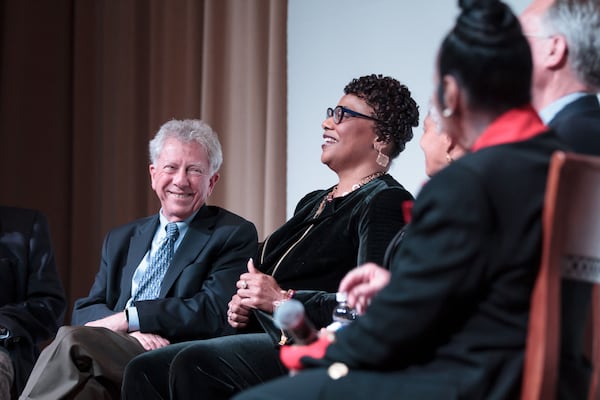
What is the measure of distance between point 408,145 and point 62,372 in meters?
1.76

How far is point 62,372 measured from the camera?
2.46 m

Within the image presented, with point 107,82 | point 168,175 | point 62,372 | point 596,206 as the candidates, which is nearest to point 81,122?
point 107,82

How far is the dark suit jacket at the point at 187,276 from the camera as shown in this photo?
281 cm

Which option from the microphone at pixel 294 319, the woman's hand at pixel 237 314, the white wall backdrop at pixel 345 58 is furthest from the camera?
the white wall backdrop at pixel 345 58

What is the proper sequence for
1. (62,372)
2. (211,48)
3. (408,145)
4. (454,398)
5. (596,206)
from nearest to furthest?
(454,398), (596,206), (62,372), (408,145), (211,48)

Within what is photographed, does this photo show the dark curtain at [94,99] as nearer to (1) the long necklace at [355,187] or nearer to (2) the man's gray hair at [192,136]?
(2) the man's gray hair at [192,136]

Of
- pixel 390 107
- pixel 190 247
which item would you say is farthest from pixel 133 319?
pixel 390 107

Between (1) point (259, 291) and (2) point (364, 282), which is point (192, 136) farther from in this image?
(2) point (364, 282)

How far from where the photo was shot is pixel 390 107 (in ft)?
9.53

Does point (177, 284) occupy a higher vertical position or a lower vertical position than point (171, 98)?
lower

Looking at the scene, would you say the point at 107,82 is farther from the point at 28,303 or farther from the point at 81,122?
the point at 28,303

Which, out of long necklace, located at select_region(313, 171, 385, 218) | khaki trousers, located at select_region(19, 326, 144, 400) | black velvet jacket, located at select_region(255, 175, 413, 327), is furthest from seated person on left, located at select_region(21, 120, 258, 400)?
long necklace, located at select_region(313, 171, 385, 218)

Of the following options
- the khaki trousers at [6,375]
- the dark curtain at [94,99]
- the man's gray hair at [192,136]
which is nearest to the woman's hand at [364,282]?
the khaki trousers at [6,375]

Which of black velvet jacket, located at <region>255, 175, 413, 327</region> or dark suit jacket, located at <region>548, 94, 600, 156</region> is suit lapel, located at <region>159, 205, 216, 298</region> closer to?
black velvet jacket, located at <region>255, 175, 413, 327</region>
